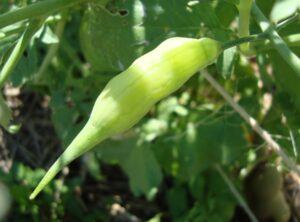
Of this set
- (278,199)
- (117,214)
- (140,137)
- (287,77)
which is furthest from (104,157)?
(287,77)

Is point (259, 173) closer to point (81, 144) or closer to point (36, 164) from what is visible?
point (36, 164)

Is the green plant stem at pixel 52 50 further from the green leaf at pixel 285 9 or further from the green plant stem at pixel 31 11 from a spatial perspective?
the green leaf at pixel 285 9

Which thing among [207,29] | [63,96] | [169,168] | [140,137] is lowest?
[169,168]

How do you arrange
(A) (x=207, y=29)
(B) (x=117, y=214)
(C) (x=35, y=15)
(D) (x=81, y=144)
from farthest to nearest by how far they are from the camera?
(B) (x=117, y=214), (A) (x=207, y=29), (C) (x=35, y=15), (D) (x=81, y=144)

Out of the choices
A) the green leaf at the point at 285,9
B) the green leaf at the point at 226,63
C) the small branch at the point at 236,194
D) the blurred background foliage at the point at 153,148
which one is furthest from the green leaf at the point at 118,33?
the small branch at the point at 236,194

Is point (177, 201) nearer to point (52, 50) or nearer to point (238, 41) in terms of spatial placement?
point (52, 50)

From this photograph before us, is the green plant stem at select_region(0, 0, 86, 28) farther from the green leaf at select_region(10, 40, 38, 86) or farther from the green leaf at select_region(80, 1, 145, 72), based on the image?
the green leaf at select_region(10, 40, 38, 86)

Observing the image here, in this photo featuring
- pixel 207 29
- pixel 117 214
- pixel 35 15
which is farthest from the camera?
pixel 117 214

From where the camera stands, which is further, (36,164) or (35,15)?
(36,164)
